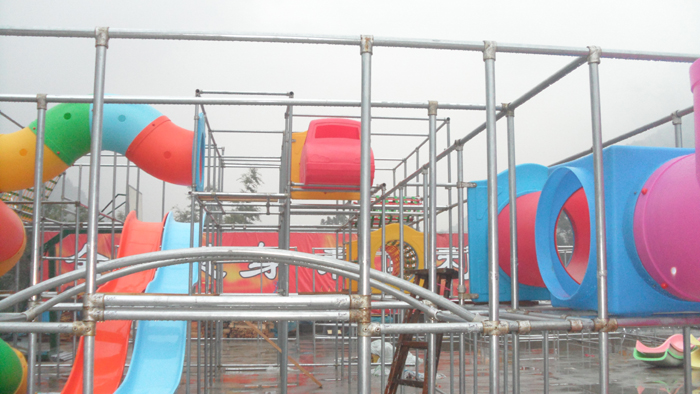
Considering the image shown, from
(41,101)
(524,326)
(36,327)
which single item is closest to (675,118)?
(524,326)

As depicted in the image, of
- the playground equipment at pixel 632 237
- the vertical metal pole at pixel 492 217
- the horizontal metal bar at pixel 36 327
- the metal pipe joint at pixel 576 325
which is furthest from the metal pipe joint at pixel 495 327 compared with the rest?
the horizontal metal bar at pixel 36 327

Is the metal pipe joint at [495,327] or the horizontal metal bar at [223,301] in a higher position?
the horizontal metal bar at [223,301]

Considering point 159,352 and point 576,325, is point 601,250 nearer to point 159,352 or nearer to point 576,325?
point 576,325

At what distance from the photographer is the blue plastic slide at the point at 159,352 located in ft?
20.4

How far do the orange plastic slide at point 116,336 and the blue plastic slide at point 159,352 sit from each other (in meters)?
0.15

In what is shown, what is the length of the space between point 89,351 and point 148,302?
309mm

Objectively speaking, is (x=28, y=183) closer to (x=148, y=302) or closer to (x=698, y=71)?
(x=148, y=302)

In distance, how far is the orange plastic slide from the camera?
605 centimetres

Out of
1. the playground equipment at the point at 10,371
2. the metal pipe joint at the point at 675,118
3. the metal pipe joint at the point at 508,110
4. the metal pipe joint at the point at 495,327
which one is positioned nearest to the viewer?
the metal pipe joint at the point at 495,327

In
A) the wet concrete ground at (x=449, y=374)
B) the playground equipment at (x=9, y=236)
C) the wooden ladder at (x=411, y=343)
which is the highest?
the playground equipment at (x=9, y=236)

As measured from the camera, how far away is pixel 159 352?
6754 mm

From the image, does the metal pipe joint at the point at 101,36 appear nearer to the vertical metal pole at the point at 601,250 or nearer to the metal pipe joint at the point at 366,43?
the metal pipe joint at the point at 366,43

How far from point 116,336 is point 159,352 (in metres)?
0.56

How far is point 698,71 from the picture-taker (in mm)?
2166
